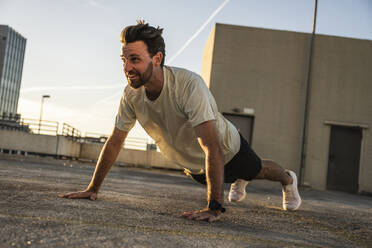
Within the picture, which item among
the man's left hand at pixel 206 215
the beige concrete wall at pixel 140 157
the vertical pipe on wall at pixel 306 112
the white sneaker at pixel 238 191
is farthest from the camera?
the beige concrete wall at pixel 140 157

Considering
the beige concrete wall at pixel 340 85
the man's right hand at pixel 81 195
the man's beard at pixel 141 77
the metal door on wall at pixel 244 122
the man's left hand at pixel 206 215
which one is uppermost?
the beige concrete wall at pixel 340 85

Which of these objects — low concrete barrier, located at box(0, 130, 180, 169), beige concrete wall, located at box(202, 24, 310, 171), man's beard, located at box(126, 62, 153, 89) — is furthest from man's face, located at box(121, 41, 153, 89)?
low concrete barrier, located at box(0, 130, 180, 169)

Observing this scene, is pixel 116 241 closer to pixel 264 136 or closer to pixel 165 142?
pixel 165 142

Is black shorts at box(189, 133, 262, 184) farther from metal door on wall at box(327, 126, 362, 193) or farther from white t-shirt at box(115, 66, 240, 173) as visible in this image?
metal door on wall at box(327, 126, 362, 193)

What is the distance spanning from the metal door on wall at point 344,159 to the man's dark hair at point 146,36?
10735mm

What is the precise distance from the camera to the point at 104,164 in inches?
104

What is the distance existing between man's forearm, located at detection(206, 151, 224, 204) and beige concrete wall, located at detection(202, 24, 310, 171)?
9.85m

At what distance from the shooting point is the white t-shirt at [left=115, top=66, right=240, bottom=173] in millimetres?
2303

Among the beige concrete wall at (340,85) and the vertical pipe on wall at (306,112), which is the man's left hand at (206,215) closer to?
the vertical pipe on wall at (306,112)

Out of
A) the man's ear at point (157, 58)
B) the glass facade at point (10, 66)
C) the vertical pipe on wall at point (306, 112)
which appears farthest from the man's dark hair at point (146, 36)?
the glass facade at point (10, 66)

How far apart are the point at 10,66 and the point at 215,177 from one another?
70.4 metres

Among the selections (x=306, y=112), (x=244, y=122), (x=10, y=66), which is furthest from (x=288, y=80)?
(x=10, y=66)

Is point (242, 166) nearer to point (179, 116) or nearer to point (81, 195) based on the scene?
point (179, 116)

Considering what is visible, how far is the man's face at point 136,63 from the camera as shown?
7.40ft
